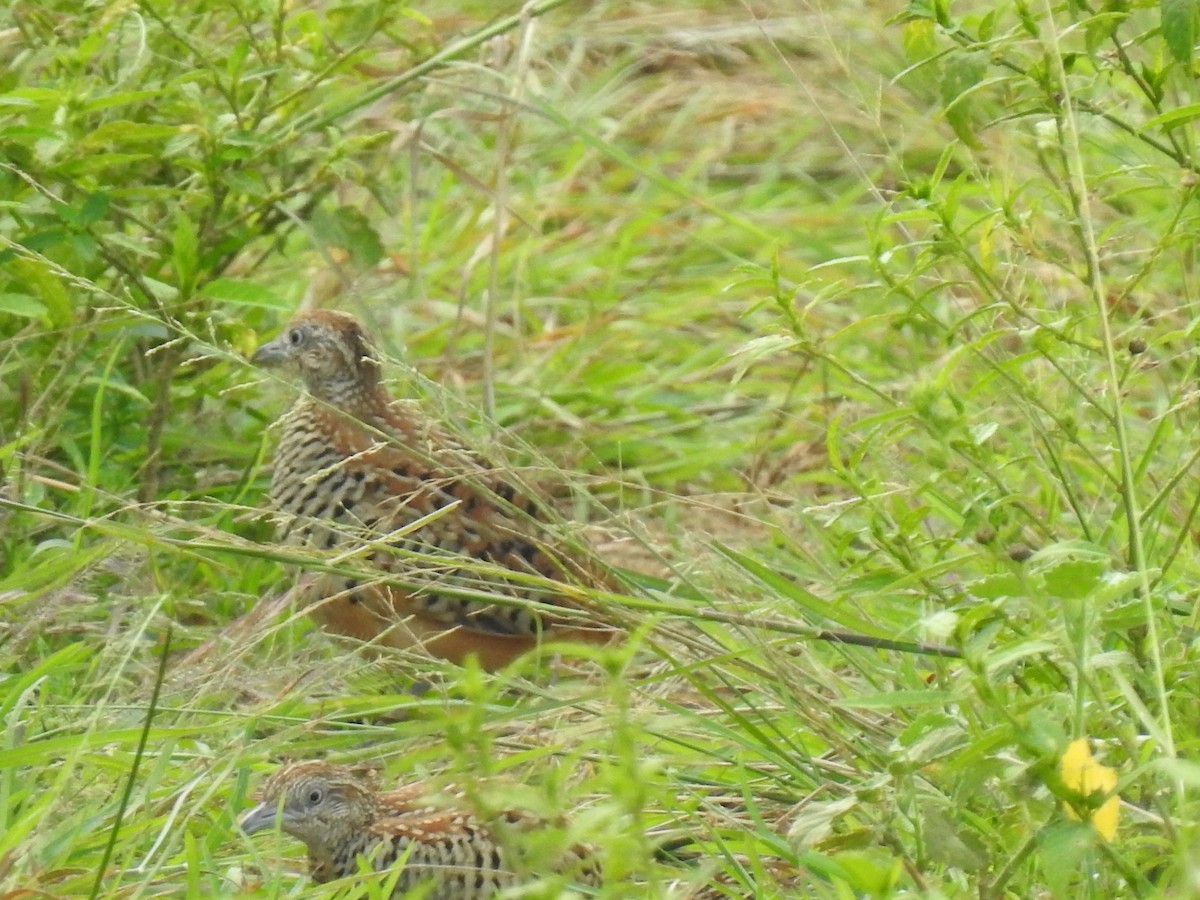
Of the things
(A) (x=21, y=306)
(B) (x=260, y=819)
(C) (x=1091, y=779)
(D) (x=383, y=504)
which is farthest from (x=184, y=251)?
(C) (x=1091, y=779)

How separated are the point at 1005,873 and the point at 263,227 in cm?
304

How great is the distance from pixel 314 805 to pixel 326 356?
1.69 m

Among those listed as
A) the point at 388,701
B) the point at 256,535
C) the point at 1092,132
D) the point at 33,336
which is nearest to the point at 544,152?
the point at 1092,132

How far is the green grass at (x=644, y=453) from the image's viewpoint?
288cm

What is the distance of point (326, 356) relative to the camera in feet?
16.1

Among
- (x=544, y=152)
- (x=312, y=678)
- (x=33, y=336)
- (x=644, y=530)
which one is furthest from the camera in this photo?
(x=544, y=152)

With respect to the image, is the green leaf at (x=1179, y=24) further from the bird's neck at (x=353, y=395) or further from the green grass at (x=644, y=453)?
the bird's neck at (x=353, y=395)

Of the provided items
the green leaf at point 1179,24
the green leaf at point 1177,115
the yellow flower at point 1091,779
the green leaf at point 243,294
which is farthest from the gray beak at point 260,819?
the green leaf at point 1179,24

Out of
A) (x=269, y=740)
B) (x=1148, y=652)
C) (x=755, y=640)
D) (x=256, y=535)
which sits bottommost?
(x=256, y=535)

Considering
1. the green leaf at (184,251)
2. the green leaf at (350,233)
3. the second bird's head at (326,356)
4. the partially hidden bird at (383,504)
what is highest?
the green leaf at (184,251)

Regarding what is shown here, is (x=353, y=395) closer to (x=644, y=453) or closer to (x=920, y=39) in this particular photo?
(x=644, y=453)

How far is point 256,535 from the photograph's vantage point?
16.7 feet

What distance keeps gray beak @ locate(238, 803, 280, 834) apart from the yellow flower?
5.23ft

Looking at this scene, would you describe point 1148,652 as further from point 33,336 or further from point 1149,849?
point 33,336
